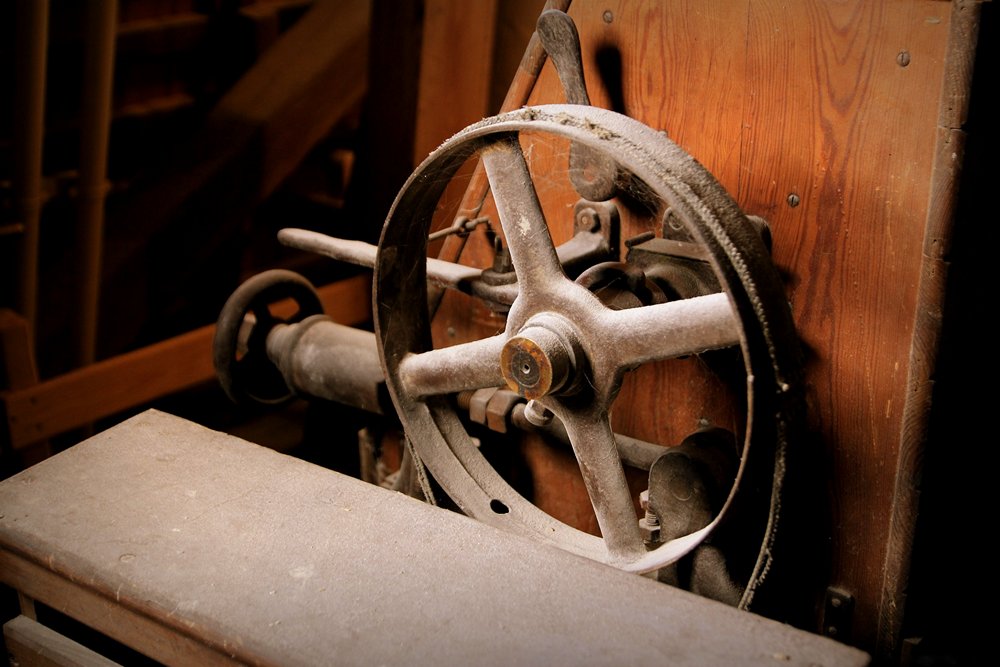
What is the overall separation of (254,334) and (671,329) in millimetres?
951

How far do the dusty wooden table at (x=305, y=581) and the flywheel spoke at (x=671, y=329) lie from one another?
0.28 m

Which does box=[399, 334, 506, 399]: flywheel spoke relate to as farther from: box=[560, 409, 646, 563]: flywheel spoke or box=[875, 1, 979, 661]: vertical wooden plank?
box=[875, 1, 979, 661]: vertical wooden plank

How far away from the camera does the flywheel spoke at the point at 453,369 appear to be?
1.46 m

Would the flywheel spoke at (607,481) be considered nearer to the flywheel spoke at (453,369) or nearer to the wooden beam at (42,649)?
the flywheel spoke at (453,369)

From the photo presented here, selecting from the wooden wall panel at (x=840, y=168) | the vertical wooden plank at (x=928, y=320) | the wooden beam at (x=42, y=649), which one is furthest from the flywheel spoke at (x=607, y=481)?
the wooden beam at (x=42, y=649)

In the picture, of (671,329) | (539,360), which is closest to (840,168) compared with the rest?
(671,329)

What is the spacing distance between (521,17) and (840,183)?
5.19ft

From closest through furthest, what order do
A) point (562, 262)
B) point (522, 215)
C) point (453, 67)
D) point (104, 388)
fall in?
point (522, 215), point (562, 262), point (104, 388), point (453, 67)

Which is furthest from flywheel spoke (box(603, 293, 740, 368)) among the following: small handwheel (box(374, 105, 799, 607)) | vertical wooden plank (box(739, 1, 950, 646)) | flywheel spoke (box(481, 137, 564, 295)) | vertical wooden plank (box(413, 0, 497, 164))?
vertical wooden plank (box(413, 0, 497, 164))

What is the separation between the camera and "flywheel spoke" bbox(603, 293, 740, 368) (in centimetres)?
119

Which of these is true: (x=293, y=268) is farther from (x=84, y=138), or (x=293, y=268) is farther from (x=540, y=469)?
(x=540, y=469)

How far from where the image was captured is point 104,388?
245cm

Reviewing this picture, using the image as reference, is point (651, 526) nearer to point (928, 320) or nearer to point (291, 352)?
point (928, 320)

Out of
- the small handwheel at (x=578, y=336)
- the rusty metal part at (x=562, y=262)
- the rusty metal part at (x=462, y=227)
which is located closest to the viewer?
the small handwheel at (x=578, y=336)
